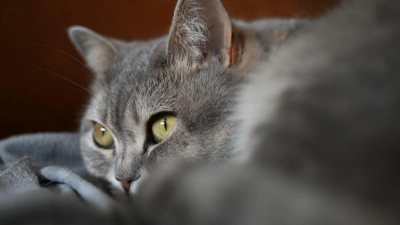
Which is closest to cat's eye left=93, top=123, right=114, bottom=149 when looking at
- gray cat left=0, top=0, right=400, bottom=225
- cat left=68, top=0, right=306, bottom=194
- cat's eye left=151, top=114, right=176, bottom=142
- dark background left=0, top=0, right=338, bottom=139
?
cat left=68, top=0, right=306, bottom=194

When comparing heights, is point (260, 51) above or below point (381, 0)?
above

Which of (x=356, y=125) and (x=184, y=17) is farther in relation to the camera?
(x=184, y=17)

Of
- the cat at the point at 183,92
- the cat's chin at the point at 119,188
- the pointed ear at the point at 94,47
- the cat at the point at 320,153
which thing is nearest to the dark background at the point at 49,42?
the pointed ear at the point at 94,47

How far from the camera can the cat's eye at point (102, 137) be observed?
1.19 meters

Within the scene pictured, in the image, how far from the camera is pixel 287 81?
617mm

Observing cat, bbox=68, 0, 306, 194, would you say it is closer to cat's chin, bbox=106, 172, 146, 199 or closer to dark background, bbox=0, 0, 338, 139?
cat's chin, bbox=106, 172, 146, 199

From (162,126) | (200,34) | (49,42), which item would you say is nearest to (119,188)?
(162,126)

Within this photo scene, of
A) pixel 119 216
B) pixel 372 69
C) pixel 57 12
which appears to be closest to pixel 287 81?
pixel 372 69

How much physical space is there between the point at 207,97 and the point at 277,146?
0.45 metres

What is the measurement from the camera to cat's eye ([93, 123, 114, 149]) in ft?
3.89

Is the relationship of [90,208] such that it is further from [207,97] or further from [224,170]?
[207,97]

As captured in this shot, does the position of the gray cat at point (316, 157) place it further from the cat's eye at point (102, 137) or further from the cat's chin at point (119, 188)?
the cat's eye at point (102, 137)

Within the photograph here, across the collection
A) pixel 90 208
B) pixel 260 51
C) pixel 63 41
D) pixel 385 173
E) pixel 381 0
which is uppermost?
pixel 63 41

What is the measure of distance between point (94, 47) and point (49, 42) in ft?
1.60
